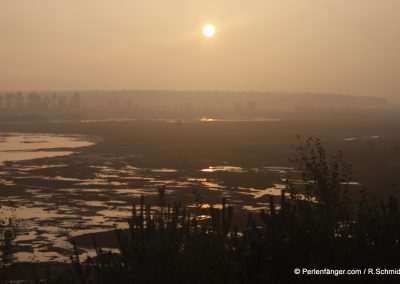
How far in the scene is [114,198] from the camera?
38.6m

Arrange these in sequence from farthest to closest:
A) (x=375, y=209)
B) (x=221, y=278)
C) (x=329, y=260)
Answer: (x=375, y=209)
(x=329, y=260)
(x=221, y=278)

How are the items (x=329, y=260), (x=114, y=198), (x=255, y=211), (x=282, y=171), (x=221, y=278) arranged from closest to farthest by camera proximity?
(x=221, y=278) → (x=329, y=260) → (x=255, y=211) → (x=114, y=198) → (x=282, y=171)

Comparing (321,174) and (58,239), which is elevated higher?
(321,174)

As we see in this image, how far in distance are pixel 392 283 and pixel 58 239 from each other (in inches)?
812

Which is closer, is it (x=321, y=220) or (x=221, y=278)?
(x=221, y=278)

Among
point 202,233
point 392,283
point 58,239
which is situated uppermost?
point 202,233

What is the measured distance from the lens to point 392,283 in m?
9.34

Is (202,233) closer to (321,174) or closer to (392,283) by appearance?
(392,283)

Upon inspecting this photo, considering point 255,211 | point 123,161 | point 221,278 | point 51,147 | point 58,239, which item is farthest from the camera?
point 51,147

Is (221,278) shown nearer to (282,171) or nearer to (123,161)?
(282,171)

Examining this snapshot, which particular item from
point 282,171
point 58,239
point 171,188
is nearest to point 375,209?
point 58,239

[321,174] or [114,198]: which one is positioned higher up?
[321,174]

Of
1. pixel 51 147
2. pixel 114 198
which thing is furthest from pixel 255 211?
pixel 51 147

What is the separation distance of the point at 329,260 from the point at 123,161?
50.5 meters
